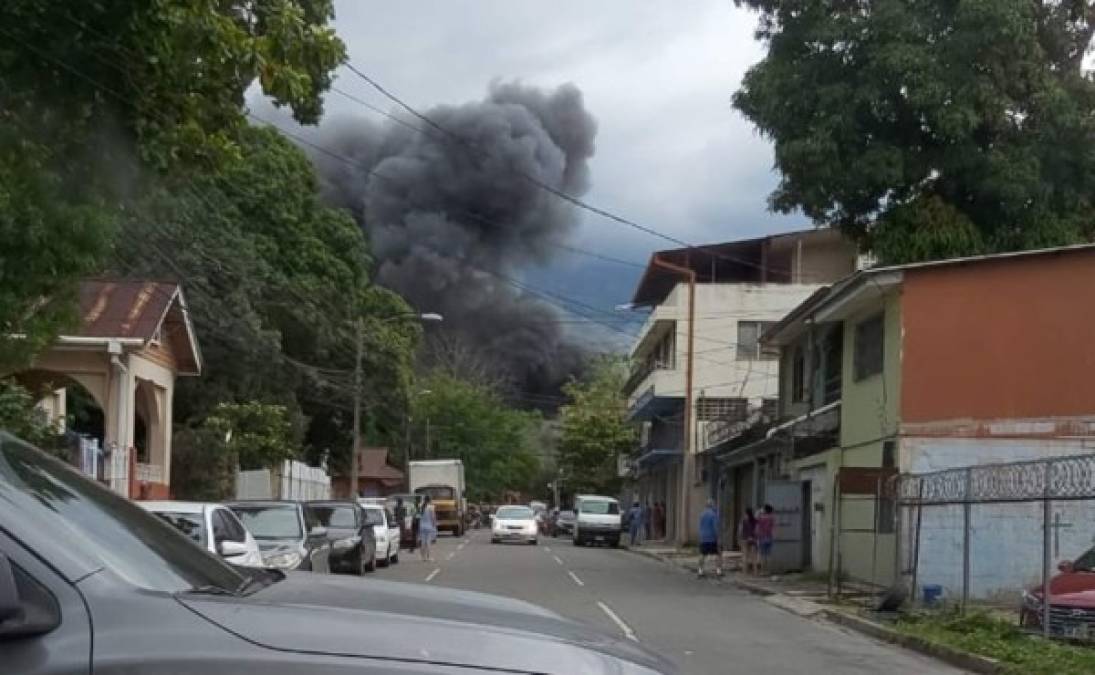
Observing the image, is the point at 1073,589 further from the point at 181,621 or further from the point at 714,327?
the point at 714,327

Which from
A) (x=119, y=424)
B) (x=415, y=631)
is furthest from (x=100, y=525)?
(x=119, y=424)

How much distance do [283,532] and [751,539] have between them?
49.1ft

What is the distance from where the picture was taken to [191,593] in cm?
323

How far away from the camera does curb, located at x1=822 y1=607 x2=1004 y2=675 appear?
1453 cm

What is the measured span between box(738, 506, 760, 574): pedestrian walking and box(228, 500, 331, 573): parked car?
13.4 meters

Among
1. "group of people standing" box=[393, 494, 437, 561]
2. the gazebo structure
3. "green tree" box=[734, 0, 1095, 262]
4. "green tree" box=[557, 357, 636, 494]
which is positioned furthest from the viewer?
"green tree" box=[557, 357, 636, 494]

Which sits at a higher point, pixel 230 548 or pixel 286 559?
pixel 230 548

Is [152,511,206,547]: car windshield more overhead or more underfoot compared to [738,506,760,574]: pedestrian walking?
more overhead

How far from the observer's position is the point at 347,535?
88.0 ft

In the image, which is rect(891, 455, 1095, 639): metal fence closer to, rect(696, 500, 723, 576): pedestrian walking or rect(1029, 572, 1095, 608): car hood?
rect(1029, 572, 1095, 608): car hood

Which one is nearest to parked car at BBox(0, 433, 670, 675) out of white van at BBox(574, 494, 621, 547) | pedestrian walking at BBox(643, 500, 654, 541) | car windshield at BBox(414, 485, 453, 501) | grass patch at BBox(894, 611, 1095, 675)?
grass patch at BBox(894, 611, 1095, 675)

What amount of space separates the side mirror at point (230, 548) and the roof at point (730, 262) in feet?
131

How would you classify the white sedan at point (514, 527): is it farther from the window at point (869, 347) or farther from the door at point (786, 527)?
the window at point (869, 347)

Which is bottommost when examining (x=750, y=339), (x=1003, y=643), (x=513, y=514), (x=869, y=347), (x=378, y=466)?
(x=513, y=514)
